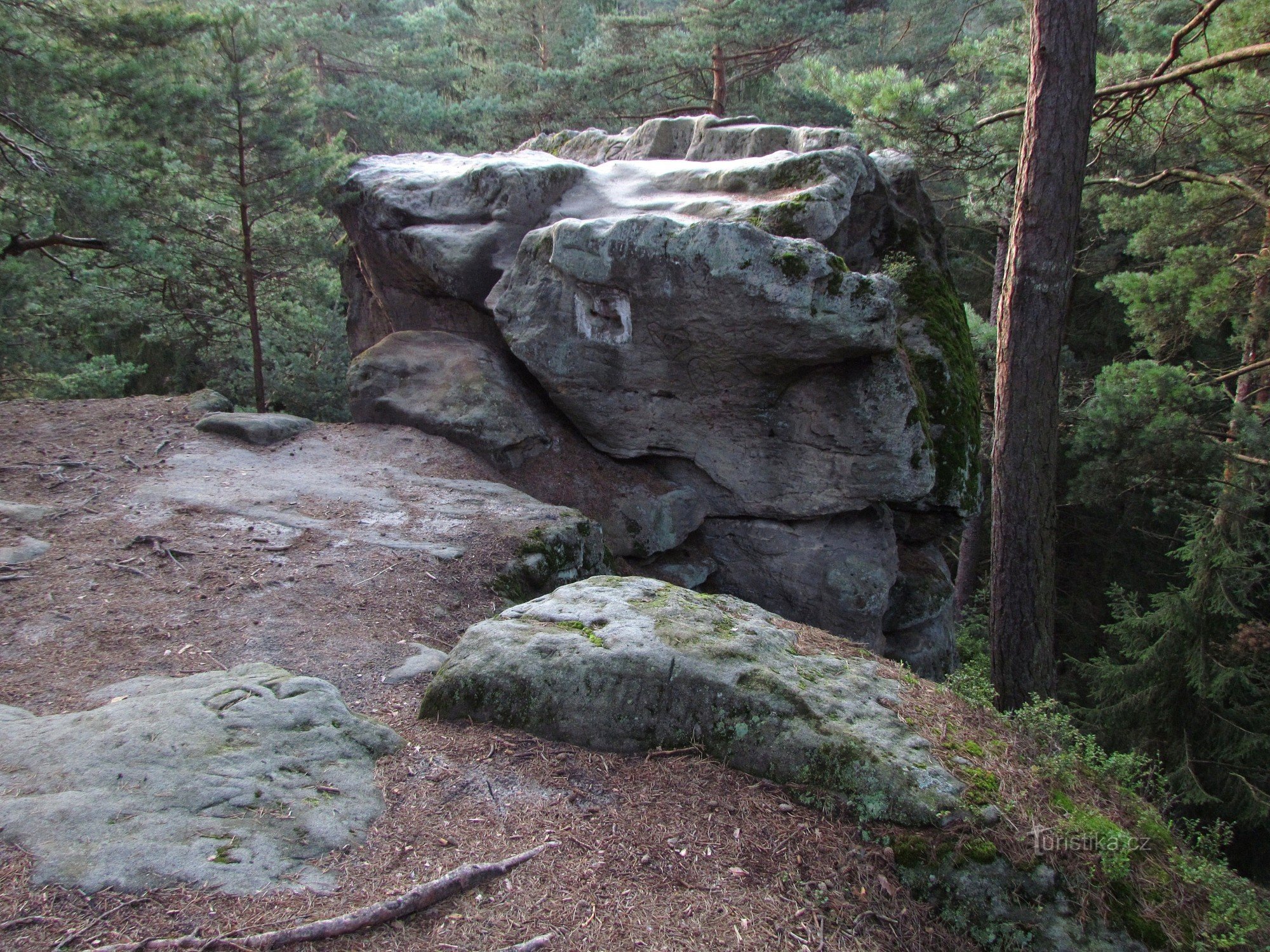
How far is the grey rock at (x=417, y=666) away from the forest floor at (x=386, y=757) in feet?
0.21

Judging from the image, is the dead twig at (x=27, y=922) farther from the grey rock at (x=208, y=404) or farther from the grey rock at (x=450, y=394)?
the grey rock at (x=208, y=404)

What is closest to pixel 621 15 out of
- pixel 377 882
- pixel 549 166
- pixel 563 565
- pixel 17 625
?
pixel 549 166

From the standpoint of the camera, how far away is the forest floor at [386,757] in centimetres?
253

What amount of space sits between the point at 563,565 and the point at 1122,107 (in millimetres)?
7419

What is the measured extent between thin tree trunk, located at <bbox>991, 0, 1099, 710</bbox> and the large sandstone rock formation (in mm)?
1384

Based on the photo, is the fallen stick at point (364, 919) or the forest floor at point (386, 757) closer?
the fallen stick at point (364, 919)

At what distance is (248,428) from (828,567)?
5918 mm

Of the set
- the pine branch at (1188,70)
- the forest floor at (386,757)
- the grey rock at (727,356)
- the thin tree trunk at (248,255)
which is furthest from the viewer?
the thin tree trunk at (248,255)

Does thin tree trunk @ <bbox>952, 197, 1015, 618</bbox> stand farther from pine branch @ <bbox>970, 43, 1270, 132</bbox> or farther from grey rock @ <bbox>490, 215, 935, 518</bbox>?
grey rock @ <bbox>490, 215, 935, 518</bbox>

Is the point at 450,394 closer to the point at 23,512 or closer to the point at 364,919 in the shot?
the point at 23,512

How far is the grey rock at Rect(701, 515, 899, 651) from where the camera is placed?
8.17 m

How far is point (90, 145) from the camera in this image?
26.8ft

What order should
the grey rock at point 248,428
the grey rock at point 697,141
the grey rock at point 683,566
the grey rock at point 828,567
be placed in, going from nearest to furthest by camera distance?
1. the grey rock at point 248,428
2. the grey rock at point 828,567
3. the grey rock at point 683,566
4. the grey rock at point 697,141

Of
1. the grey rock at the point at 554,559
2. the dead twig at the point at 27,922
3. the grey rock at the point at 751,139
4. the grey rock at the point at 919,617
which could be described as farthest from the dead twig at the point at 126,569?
the grey rock at the point at 751,139
